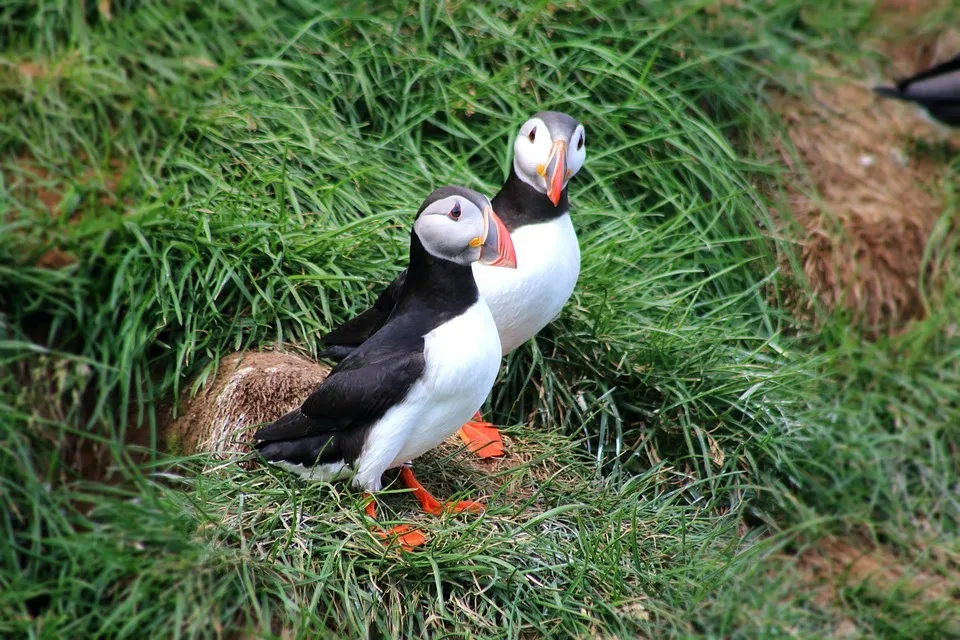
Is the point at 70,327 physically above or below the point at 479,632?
above

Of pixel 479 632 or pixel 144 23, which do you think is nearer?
pixel 479 632

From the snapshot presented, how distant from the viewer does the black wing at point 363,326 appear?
10.7 feet

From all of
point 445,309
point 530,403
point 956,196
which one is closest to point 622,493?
point 530,403

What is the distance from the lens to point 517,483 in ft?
11.3

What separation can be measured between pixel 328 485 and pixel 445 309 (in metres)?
0.60

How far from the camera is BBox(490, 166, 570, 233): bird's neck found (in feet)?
11.1

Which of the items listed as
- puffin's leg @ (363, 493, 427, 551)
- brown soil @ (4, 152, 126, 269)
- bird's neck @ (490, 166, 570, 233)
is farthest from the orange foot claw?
brown soil @ (4, 152, 126, 269)

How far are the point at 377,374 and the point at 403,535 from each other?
454mm

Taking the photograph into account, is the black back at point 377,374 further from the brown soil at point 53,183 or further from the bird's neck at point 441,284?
the brown soil at point 53,183

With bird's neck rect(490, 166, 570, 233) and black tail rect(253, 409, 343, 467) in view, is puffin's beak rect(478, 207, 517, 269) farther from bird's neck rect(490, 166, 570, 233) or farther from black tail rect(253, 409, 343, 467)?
black tail rect(253, 409, 343, 467)

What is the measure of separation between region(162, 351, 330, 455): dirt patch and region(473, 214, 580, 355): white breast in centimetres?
57

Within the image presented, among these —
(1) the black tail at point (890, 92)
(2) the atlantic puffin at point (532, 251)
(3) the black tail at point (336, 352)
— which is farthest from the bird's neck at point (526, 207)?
(1) the black tail at point (890, 92)

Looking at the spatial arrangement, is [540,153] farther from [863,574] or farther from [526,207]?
[863,574]

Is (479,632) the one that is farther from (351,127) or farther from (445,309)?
(351,127)
